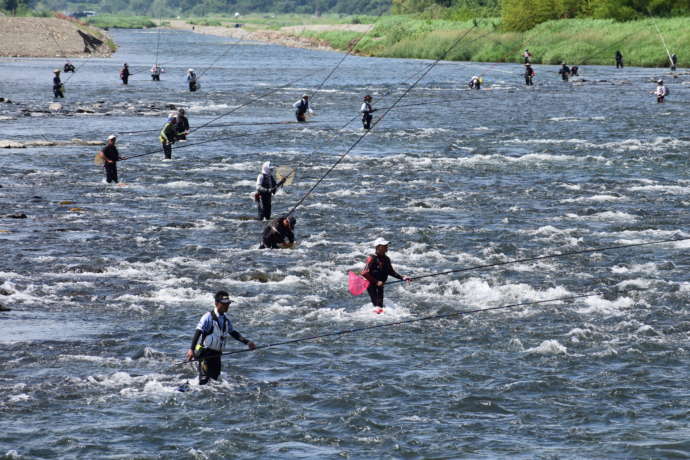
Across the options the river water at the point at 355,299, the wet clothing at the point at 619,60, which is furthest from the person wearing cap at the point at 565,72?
the river water at the point at 355,299

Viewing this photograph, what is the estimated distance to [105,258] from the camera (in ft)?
89.0

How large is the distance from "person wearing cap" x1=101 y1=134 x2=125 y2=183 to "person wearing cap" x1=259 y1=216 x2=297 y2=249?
10.3 metres

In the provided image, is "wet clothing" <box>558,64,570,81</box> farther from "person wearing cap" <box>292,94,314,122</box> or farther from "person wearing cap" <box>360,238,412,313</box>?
"person wearing cap" <box>360,238,412,313</box>

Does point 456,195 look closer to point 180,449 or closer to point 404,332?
point 404,332

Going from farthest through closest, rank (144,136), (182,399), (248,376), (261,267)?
(144,136) → (261,267) → (248,376) → (182,399)

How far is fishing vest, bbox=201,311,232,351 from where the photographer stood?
17188mm

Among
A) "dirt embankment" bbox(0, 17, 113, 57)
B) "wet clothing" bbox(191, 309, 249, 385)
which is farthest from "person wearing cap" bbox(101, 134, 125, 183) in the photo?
"dirt embankment" bbox(0, 17, 113, 57)

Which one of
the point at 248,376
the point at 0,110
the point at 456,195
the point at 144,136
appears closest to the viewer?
the point at 248,376

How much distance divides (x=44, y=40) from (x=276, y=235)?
9610 cm

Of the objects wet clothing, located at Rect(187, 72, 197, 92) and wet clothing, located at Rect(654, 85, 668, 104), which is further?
wet clothing, located at Rect(187, 72, 197, 92)

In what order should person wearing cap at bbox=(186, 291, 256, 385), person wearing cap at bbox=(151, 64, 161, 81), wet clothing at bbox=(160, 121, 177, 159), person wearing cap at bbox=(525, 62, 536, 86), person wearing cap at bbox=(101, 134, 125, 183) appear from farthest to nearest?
person wearing cap at bbox=(151, 64, 161, 81), person wearing cap at bbox=(525, 62, 536, 86), wet clothing at bbox=(160, 121, 177, 159), person wearing cap at bbox=(101, 134, 125, 183), person wearing cap at bbox=(186, 291, 256, 385)

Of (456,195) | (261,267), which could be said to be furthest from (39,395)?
(456,195)

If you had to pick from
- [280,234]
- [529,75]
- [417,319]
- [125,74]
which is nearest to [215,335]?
[417,319]

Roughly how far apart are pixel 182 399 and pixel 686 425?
7.74 m
